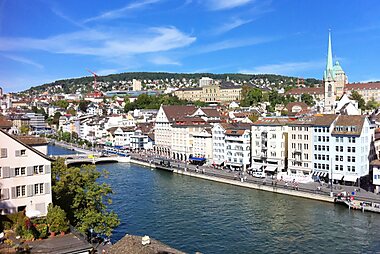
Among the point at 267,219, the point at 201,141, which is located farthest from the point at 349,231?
the point at 201,141

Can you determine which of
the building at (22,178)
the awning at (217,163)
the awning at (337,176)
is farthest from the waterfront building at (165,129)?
the building at (22,178)

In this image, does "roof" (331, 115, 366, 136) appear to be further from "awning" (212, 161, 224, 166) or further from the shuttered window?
the shuttered window

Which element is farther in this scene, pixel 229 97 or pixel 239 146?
pixel 229 97

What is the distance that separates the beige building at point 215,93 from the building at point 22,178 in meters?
110

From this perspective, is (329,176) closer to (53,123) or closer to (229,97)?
(229,97)

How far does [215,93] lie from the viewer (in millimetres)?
133375

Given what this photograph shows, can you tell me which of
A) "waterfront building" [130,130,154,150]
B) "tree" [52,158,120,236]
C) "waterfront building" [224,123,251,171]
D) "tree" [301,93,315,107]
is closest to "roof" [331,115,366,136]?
"waterfront building" [224,123,251,171]

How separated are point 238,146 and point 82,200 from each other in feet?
108

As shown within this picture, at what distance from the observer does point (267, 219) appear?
102 ft

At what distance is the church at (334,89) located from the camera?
271 feet

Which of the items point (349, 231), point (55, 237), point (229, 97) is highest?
point (229, 97)

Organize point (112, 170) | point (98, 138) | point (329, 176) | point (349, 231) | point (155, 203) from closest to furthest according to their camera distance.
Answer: point (349, 231)
point (155, 203)
point (329, 176)
point (112, 170)
point (98, 138)

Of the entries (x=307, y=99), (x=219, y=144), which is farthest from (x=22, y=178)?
(x=307, y=99)

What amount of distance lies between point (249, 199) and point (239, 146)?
1565cm
